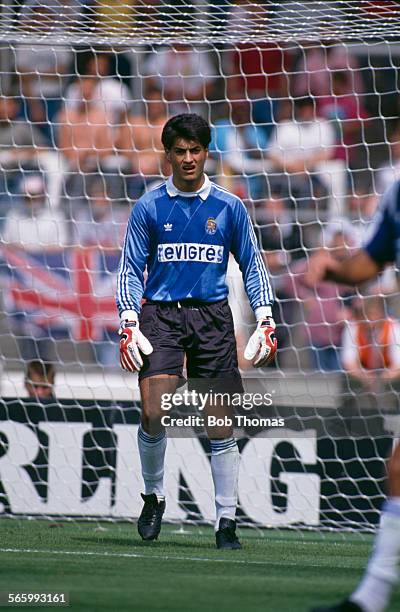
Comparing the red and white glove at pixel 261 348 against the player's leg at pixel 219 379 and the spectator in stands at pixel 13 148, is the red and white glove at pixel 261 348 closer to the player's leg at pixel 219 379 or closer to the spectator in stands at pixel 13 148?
the player's leg at pixel 219 379

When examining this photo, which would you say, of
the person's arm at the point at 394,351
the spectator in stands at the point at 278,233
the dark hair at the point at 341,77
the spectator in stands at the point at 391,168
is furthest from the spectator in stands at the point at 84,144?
the person's arm at the point at 394,351

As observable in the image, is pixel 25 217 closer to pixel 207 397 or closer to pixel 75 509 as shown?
pixel 75 509

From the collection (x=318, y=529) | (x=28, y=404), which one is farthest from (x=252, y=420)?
(x=28, y=404)

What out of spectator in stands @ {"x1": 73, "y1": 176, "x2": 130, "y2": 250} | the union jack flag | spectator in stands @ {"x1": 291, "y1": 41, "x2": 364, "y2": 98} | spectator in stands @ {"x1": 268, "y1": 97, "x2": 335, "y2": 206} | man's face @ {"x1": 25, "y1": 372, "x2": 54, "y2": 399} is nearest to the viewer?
man's face @ {"x1": 25, "y1": 372, "x2": 54, "y2": 399}

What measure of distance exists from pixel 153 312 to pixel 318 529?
216 cm

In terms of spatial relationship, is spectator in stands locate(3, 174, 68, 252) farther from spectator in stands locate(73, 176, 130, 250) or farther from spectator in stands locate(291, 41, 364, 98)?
spectator in stands locate(291, 41, 364, 98)

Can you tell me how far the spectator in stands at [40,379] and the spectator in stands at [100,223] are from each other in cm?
164

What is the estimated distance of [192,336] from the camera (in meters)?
5.79

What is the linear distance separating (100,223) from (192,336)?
4.27m

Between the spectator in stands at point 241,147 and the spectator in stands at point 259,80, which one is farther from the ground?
the spectator in stands at point 259,80

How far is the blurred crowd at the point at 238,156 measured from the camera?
946 centimetres

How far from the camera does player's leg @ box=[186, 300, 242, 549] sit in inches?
222

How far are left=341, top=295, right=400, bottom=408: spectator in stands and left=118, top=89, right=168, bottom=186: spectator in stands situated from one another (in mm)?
2161

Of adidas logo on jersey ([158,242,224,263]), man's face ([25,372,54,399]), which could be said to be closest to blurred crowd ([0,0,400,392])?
man's face ([25,372,54,399])
